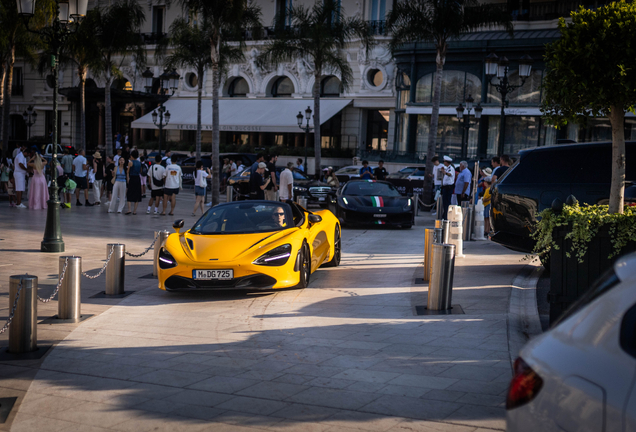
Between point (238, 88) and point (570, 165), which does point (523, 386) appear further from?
point (238, 88)

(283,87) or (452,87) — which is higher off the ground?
(283,87)

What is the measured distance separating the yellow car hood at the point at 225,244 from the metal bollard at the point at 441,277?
7.63ft

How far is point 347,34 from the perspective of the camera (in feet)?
113

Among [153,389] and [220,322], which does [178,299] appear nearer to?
[220,322]

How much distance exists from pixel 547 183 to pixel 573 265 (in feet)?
12.6

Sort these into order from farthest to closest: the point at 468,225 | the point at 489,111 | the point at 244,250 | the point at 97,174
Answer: the point at 489,111 < the point at 97,174 < the point at 468,225 < the point at 244,250

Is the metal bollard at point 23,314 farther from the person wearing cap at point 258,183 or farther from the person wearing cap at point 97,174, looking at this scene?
the person wearing cap at point 97,174

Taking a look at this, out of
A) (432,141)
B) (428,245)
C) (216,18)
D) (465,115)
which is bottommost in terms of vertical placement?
(428,245)

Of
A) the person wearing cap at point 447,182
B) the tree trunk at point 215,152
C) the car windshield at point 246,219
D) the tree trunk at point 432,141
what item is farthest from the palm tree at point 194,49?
the car windshield at point 246,219

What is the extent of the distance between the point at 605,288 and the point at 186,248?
748cm

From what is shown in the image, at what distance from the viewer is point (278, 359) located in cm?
626

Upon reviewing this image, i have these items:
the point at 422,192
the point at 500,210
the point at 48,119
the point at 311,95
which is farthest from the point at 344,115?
the point at 500,210

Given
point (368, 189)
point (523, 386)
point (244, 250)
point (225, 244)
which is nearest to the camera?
point (523, 386)

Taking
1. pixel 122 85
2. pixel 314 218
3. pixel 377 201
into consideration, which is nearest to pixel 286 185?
pixel 377 201
